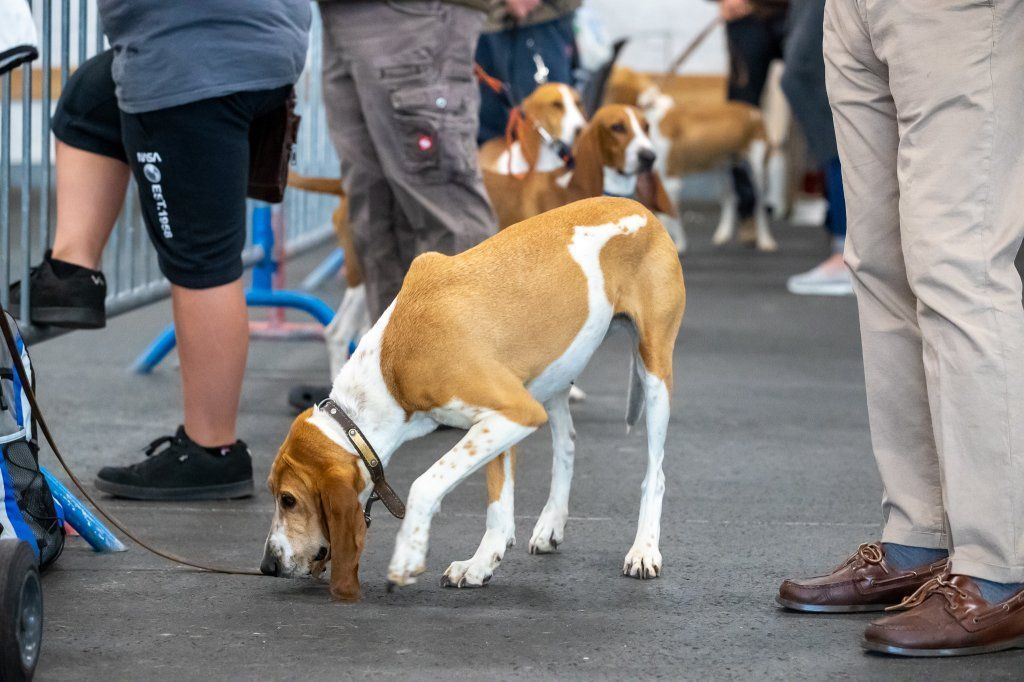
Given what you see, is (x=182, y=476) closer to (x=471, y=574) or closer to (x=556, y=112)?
(x=471, y=574)

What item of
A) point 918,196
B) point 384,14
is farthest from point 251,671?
point 384,14

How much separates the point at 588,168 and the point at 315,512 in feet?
9.71

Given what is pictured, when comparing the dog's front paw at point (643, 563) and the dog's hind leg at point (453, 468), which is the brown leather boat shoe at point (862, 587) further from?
the dog's hind leg at point (453, 468)

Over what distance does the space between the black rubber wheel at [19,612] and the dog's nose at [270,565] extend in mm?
500

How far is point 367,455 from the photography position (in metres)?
2.41

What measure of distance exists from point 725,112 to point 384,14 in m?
5.75

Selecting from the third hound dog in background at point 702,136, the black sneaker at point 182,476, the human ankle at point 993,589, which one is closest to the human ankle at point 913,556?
the human ankle at point 993,589

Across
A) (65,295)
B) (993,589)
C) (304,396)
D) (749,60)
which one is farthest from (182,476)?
(749,60)

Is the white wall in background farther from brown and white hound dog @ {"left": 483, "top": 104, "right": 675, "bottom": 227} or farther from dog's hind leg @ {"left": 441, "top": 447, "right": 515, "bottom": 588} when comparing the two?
dog's hind leg @ {"left": 441, "top": 447, "right": 515, "bottom": 588}

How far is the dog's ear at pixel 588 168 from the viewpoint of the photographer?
16.7ft

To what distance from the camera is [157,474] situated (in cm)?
318

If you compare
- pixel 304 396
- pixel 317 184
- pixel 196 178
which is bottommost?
pixel 304 396

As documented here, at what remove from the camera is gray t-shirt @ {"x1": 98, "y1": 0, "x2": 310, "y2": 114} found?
2883 millimetres

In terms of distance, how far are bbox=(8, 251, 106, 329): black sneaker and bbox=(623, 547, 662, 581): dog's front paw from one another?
141 cm
